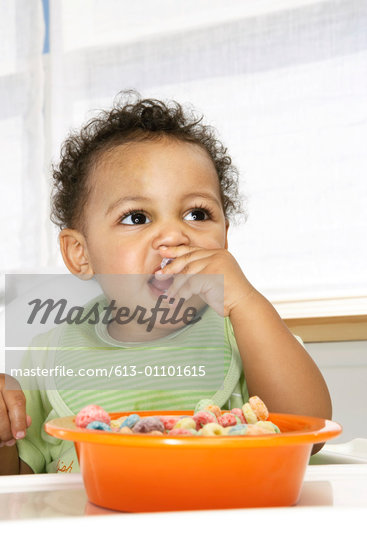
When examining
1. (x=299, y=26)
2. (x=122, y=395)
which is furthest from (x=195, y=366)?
(x=299, y=26)

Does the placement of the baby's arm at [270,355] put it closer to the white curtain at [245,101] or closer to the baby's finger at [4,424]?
the baby's finger at [4,424]

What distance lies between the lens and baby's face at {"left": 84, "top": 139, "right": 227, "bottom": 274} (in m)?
0.88

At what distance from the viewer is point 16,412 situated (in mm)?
689

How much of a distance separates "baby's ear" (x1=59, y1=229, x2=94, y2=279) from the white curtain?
0.49 m

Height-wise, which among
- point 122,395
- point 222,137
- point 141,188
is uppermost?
point 222,137

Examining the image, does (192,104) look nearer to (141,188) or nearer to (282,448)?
(141,188)

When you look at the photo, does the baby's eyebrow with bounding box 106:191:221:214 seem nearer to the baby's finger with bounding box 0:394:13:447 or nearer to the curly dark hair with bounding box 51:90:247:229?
the curly dark hair with bounding box 51:90:247:229

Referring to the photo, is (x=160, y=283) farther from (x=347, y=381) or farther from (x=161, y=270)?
(x=347, y=381)

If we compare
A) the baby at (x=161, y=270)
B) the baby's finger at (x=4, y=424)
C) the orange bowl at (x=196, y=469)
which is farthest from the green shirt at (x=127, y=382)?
the orange bowl at (x=196, y=469)

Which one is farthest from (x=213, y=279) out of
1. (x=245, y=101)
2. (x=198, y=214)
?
(x=245, y=101)

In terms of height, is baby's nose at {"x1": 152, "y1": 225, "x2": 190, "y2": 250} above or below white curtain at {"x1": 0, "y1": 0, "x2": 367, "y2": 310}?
below

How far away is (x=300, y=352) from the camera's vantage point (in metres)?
0.72

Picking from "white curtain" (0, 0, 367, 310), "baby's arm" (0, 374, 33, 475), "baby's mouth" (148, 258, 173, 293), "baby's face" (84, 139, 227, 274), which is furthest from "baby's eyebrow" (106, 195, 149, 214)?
"white curtain" (0, 0, 367, 310)

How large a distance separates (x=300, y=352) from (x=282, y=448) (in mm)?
399
